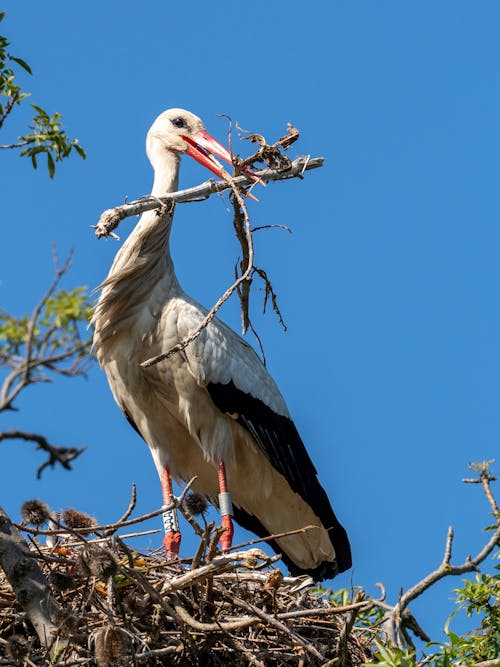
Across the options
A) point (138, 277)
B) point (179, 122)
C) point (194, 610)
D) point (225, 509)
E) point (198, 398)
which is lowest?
point (194, 610)

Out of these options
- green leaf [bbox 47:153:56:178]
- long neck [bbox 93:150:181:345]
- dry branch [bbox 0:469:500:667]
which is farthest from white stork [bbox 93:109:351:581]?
dry branch [bbox 0:469:500:667]

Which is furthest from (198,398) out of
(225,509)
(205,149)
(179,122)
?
(179,122)

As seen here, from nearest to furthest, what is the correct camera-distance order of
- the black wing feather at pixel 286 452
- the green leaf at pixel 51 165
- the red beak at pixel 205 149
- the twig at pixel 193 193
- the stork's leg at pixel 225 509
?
the twig at pixel 193 193, the green leaf at pixel 51 165, the stork's leg at pixel 225 509, the black wing feather at pixel 286 452, the red beak at pixel 205 149

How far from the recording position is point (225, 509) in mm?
9891

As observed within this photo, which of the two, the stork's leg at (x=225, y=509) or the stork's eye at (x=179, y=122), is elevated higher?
the stork's eye at (x=179, y=122)

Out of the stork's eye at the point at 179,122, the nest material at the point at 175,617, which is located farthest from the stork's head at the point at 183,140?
the nest material at the point at 175,617

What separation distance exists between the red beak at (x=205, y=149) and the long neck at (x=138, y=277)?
39 cm

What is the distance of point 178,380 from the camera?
9.86m

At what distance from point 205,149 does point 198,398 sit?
6.25 feet

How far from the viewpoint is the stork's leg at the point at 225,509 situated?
9.81 metres

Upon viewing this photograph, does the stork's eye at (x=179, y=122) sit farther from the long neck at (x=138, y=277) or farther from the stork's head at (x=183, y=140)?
the long neck at (x=138, y=277)

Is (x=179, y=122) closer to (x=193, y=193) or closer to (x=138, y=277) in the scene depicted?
(x=138, y=277)

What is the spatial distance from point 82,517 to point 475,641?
2302 millimetres

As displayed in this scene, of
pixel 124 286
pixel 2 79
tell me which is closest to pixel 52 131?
pixel 2 79
